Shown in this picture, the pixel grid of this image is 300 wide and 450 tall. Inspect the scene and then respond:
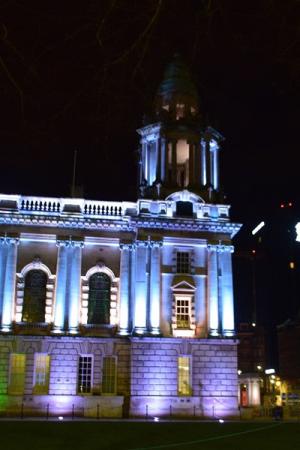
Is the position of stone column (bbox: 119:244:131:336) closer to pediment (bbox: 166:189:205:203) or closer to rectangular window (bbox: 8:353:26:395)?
pediment (bbox: 166:189:205:203)

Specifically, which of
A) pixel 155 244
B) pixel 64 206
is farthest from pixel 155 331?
pixel 64 206

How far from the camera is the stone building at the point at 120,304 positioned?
42500mm

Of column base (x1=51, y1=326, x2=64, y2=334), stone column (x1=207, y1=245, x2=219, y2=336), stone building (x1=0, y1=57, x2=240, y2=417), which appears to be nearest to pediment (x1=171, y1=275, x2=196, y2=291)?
stone building (x1=0, y1=57, x2=240, y2=417)

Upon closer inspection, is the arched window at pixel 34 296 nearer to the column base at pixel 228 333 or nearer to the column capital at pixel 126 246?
the column capital at pixel 126 246

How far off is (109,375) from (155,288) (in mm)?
6879

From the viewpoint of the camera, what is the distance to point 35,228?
1790 inches

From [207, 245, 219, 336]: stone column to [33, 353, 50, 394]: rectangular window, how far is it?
11.7 metres

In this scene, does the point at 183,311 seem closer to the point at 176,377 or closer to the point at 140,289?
the point at 140,289

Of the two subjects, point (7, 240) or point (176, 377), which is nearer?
point (176, 377)

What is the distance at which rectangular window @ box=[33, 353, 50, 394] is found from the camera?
1679 inches

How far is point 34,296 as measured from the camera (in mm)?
44531
